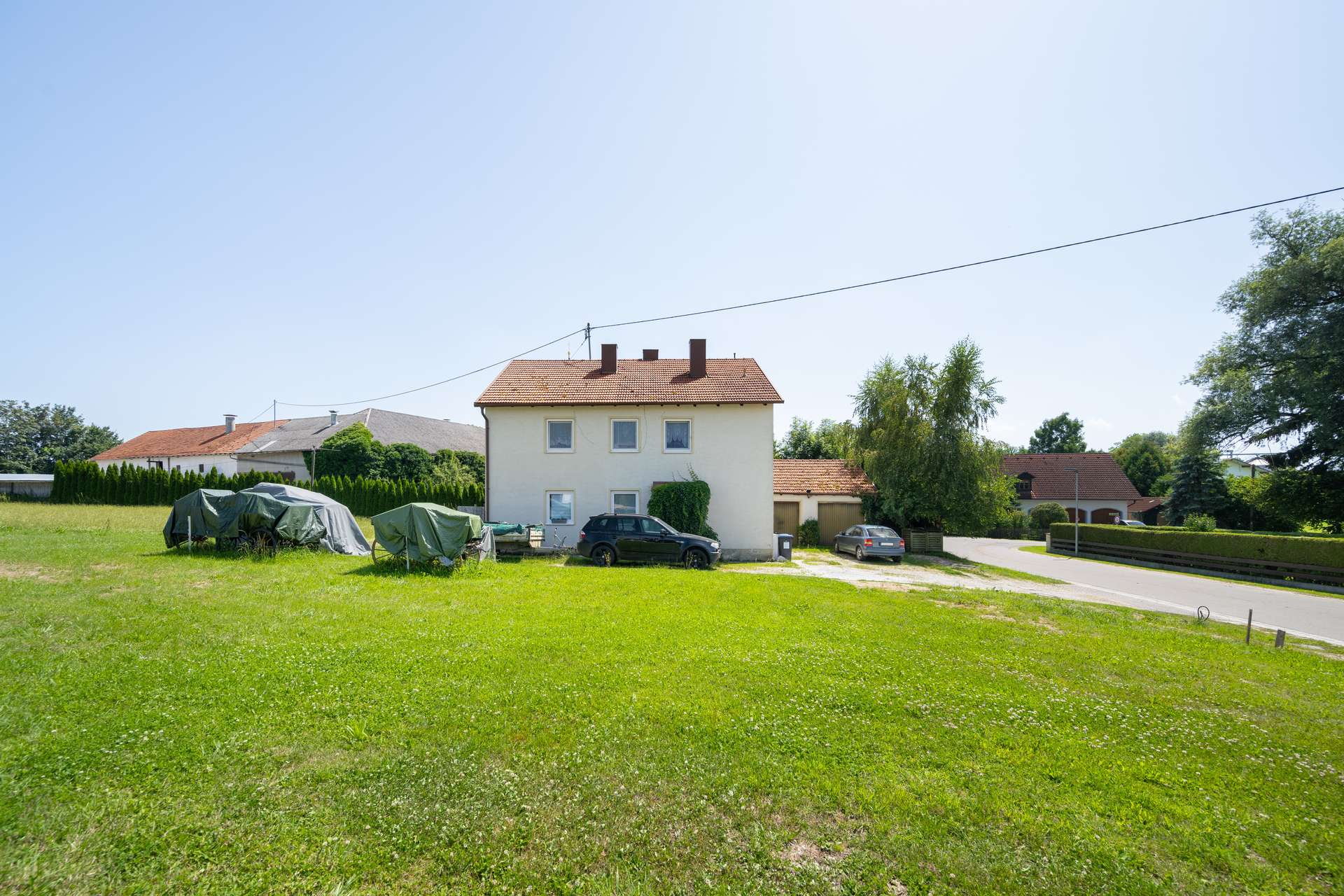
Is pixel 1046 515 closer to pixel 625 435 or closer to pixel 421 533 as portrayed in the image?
pixel 625 435

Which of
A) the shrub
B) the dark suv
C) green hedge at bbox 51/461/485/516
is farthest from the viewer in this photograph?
the shrub

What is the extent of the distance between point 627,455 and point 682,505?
314 centimetres

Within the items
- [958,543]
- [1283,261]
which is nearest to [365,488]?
[958,543]

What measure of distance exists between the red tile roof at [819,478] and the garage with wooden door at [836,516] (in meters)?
0.61

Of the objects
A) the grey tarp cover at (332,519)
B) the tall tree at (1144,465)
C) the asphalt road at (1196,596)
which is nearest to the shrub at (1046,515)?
the asphalt road at (1196,596)

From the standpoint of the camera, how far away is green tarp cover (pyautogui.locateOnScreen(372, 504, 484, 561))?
1434 centimetres

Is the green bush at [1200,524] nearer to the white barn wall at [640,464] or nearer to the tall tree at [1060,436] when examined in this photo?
the white barn wall at [640,464]

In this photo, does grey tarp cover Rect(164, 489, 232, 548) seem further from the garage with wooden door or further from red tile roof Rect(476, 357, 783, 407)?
the garage with wooden door

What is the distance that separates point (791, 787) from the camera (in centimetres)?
432

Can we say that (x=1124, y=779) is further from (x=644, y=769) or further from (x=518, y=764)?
(x=518, y=764)

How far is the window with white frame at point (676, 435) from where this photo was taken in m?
21.6

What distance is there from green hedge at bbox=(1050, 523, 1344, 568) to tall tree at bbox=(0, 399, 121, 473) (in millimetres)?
103503

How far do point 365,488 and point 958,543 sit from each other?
39.1 m

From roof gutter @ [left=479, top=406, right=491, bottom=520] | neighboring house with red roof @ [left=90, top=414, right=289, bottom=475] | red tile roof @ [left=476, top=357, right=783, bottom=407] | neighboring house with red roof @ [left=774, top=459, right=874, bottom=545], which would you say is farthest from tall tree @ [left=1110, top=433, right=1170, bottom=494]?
neighboring house with red roof @ [left=90, top=414, right=289, bottom=475]
